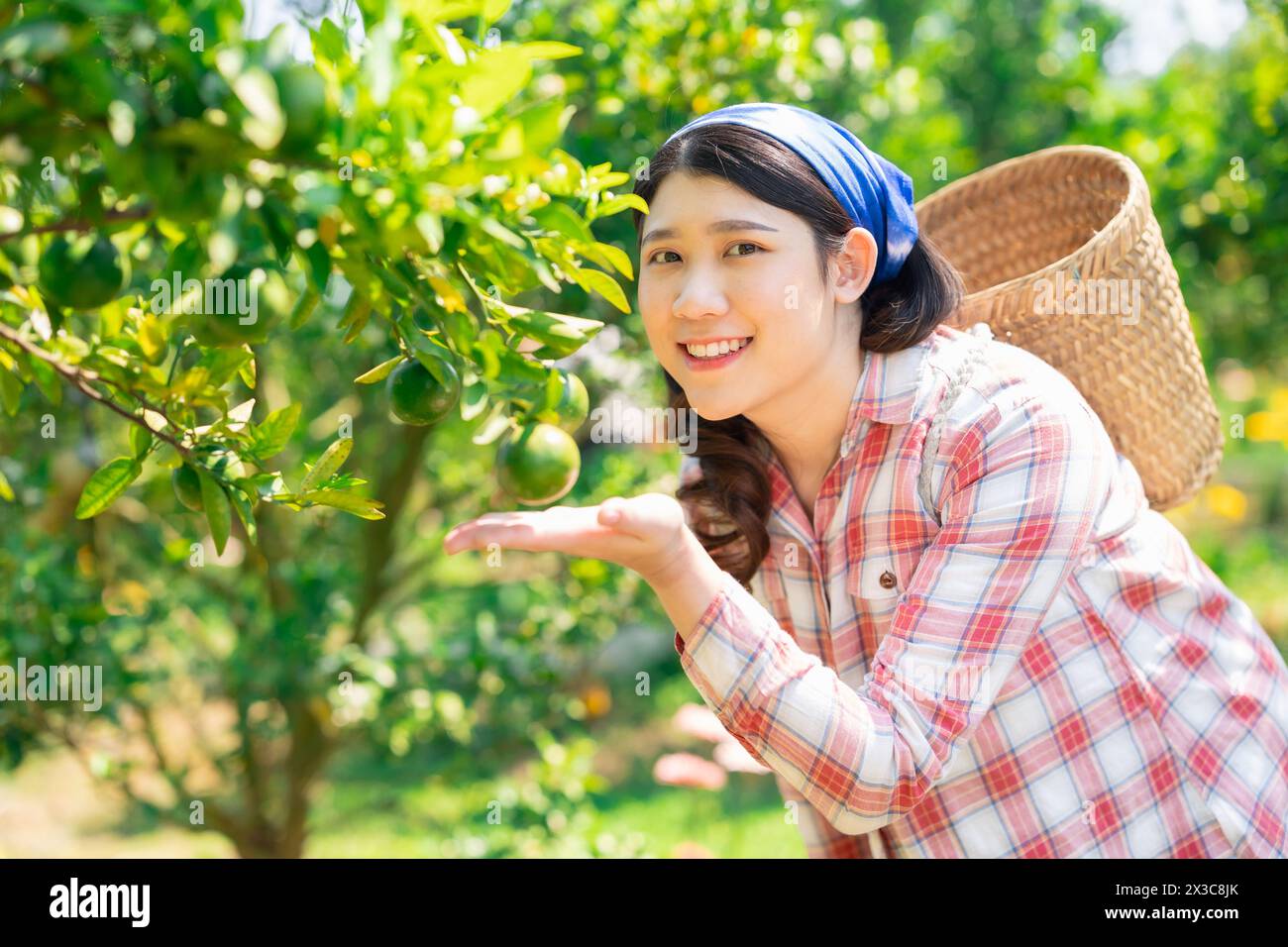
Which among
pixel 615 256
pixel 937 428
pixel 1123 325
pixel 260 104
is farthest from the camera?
pixel 1123 325

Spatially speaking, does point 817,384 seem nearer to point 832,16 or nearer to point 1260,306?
point 832,16

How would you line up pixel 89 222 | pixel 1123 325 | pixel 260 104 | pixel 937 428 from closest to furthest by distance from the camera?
pixel 260 104
pixel 89 222
pixel 937 428
pixel 1123 325

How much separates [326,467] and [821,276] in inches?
23.2

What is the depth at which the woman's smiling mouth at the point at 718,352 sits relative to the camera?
1.23 meters

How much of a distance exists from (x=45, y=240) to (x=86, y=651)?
1.30m

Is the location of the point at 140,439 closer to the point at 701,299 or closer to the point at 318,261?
the point at 318,261

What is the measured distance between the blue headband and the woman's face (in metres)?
0.07

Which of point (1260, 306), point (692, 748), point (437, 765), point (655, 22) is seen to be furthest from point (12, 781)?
point (1260, 306)

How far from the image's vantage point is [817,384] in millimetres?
1324

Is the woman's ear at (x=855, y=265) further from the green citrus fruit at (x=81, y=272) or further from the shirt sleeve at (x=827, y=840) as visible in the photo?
the green citrus fruit at (x=81, y=272)

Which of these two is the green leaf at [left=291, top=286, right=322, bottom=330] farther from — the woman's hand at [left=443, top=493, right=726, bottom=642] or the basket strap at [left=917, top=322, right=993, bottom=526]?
the basket strap at [left=917, top=322, right=993, bottom=526]

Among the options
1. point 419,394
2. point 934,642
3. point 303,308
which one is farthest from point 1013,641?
point 303,308

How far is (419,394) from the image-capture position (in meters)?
0.91

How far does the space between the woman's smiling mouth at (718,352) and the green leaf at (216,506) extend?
0.51 metres
